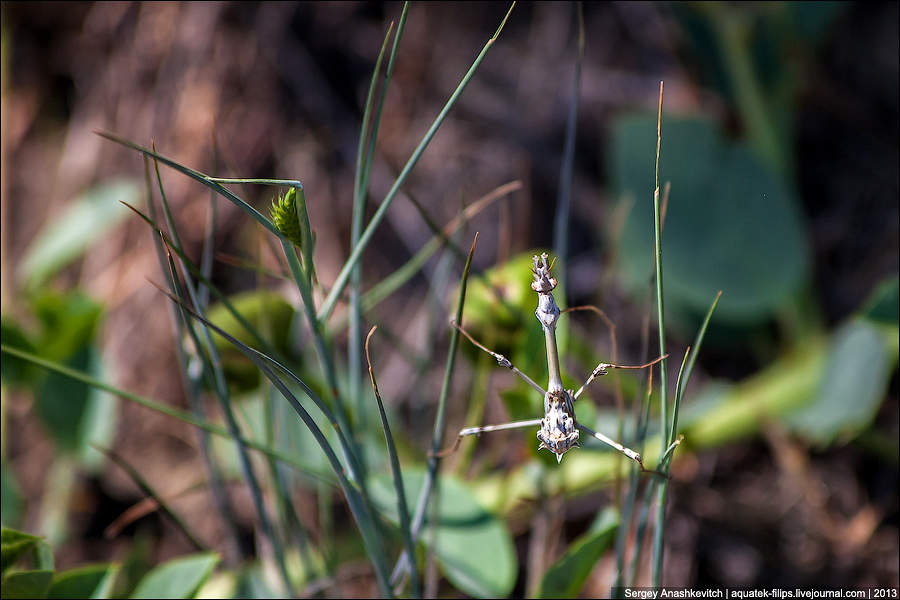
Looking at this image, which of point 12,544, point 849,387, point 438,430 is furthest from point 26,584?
point 849,387

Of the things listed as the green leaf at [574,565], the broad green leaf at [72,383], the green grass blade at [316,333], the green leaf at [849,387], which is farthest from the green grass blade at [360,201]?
the green leaf at [849,387]

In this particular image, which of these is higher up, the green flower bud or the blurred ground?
the blurred ground

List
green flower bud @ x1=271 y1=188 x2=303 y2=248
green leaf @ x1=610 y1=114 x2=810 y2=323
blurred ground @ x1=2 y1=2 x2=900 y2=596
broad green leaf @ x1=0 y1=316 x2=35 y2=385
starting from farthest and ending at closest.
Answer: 1. blurred ground @ x1=2 y1=2 x2=900 y2=596
2. green leaf @ x1=610 y1=114 x2=810 y2=323
3. broad green leaf @ x1=0 y1=316 x2=35 y2=385
4. green flower bud @ x1=271 y1=188 x2=303 y2=248

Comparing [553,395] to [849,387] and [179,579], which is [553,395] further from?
[849,387]

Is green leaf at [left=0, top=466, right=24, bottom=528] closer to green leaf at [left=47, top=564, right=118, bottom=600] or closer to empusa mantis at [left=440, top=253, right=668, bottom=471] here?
green leaf at [left=47, top=564, right=118, bottom=600]

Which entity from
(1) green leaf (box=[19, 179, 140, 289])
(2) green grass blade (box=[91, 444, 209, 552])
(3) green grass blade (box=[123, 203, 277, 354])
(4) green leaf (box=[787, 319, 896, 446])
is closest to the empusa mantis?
(3) green grass blade (box=[123, 203, 277, 354])

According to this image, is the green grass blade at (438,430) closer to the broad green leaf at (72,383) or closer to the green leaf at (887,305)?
the green leaf at (887,305)

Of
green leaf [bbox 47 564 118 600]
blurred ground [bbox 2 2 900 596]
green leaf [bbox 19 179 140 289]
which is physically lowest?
green leaf [bbox 47 564 118 600]

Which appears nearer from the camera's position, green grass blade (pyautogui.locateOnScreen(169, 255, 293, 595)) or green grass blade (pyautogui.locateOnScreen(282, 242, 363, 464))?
green grass blade (pyautogui.locateOnScreen(282, 242, 363, 464))
